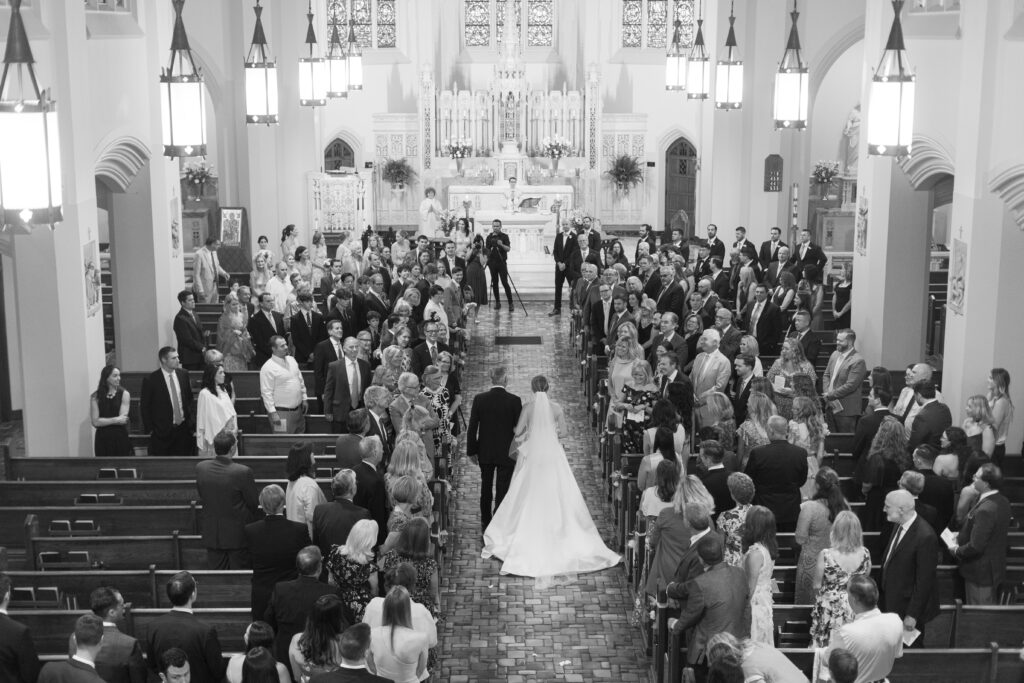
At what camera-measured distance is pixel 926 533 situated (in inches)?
326

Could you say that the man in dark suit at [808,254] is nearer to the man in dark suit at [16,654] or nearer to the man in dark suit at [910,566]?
the man in dark suit at [910,566]

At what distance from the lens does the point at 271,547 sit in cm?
823

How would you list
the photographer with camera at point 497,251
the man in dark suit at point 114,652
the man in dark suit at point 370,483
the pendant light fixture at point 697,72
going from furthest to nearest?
the pendant light fixture at point 697,72 < the photographer with camera at point 497,251 < the man in dark suit at point 370,483 < the man in dark suit at point 114,652

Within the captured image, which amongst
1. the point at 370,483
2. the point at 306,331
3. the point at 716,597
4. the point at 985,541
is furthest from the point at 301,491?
the point at 306,331

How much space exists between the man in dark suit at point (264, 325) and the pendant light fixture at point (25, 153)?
22.8 ft

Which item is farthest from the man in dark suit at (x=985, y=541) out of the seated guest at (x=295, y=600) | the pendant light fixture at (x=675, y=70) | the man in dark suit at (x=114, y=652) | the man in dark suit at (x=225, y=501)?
the pendant light fixture at (x=675, y=70)

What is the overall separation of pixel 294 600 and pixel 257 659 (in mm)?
737

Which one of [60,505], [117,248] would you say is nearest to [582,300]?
[117,248]

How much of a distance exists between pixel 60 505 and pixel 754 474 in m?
5.66

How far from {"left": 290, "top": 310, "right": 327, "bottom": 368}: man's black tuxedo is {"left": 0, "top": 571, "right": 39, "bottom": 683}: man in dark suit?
807cm

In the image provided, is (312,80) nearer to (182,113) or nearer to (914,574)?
(182,113)

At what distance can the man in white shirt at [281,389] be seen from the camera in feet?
42.1

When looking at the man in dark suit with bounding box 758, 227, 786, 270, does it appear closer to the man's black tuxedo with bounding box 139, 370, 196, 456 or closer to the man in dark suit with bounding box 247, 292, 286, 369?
the man in dark suit with bounding box 247, 292, 286, 369

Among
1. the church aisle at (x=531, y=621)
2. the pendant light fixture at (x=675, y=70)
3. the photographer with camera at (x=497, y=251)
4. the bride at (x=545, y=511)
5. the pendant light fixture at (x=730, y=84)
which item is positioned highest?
the pendant light fixture at (x=675, y=70)
